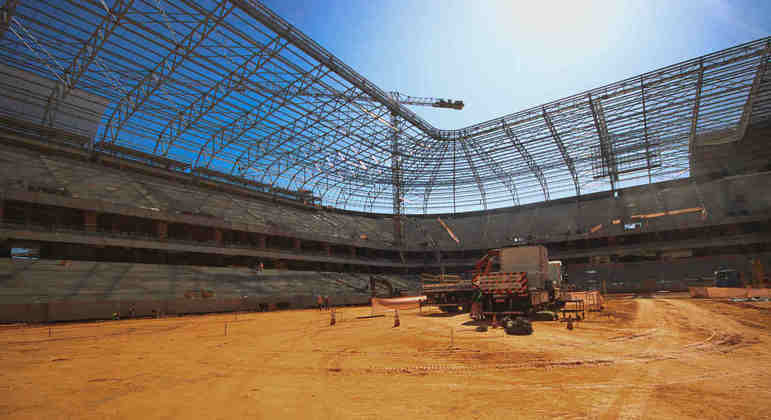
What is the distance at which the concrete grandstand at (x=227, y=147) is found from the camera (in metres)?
25.8

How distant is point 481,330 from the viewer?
12.8 meters

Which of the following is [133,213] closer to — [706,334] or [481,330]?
[481,330]

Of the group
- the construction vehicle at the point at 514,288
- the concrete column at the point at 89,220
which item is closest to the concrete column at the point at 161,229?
the concrete column at the point at 89,220

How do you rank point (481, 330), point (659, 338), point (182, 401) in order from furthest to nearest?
point (481, 330), point (659, 338), point (182, 401)

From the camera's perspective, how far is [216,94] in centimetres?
3209

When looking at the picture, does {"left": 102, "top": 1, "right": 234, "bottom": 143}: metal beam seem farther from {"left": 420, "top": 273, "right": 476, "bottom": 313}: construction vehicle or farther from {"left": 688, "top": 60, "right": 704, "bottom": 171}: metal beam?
{"left": 688, "top": 60, "right": 704, "bottom": 171}: metal beam

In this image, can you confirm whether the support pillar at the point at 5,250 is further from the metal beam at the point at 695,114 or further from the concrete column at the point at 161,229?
the metal beam at the point at 695,114

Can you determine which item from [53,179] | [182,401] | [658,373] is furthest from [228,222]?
[658,373]

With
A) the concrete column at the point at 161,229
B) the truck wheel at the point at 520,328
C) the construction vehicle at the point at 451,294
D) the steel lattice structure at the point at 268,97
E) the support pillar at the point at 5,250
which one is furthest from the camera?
the concrete column at the point at 161,229

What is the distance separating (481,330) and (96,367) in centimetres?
1060

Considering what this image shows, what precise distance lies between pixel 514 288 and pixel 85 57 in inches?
1267

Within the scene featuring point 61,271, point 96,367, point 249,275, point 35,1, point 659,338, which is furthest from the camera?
point 249,275

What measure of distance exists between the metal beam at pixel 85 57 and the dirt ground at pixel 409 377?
20082 millimetres

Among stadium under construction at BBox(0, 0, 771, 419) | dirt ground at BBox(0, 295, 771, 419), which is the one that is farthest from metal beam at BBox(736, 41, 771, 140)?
dirt ground at BBox(0, 295, 771, 419)
